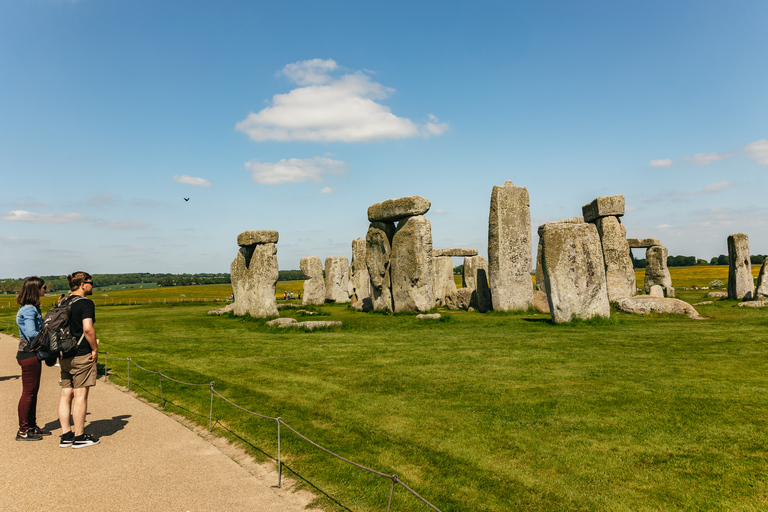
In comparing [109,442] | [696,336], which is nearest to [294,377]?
[109,442]

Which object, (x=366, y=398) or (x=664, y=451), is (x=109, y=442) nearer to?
(x=366, y=398)

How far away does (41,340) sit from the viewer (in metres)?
5.28

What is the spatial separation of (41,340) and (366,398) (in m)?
4.06

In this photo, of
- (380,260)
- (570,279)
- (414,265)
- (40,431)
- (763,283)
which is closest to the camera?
(40,431)

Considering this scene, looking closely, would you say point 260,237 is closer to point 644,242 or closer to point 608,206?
point 608,206

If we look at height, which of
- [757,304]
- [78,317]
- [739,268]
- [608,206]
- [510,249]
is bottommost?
[757,304]

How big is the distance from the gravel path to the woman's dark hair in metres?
1.64

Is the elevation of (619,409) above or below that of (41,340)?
below

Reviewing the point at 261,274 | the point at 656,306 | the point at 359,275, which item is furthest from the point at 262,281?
the point at 656,306

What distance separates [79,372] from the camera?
5352mm

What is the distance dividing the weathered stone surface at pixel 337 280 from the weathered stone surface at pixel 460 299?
29.6 ft

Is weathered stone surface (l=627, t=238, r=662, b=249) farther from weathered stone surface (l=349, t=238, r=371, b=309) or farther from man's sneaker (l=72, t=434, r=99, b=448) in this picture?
man's sneaker (l=72, t=434, r=99, b=448)

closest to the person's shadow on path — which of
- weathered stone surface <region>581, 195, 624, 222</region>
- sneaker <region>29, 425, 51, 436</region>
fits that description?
sneaker <region>29, 425, 51, 436</region>

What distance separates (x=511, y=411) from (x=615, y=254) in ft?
49.9
